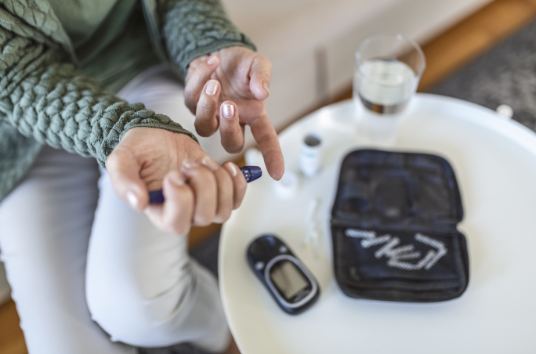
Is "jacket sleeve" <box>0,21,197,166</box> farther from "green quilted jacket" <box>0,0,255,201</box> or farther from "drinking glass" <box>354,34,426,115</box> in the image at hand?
"drinking glass" <box>354,34,426,115</box>

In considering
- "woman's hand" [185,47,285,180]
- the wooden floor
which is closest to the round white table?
"woman's hand" [185,47,285,180]

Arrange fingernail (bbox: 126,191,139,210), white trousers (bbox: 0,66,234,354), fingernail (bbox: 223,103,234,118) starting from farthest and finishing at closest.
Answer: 1. white trousers (bbox: 0,66,234,354)
2. fingernail (bbox: 223,103,234,118)
3. fingernail (bbox: 126,191,139,210)

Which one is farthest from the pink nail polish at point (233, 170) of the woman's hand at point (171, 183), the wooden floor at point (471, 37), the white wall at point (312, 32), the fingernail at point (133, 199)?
the wooden floor at point (471, 37)

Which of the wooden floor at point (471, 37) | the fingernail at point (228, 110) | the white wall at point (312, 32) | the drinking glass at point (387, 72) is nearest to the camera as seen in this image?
the fingernail at point (228, 110)

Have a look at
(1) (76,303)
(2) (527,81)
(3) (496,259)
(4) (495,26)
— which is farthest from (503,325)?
(4) (495,26)

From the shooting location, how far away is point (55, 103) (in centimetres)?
55

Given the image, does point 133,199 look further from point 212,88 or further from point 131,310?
point 131,310

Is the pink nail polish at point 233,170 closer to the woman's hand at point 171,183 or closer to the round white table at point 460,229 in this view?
the woman's hand at point 171,183

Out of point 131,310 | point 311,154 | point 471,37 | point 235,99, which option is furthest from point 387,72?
point 471,37

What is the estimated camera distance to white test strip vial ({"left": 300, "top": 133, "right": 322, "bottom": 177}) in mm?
720

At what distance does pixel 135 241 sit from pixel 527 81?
4.41 ft

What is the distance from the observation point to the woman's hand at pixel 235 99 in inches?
19.4

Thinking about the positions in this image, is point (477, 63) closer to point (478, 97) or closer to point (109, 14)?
point (478, 97)

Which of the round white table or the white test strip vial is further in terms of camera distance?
the white test strip vial
